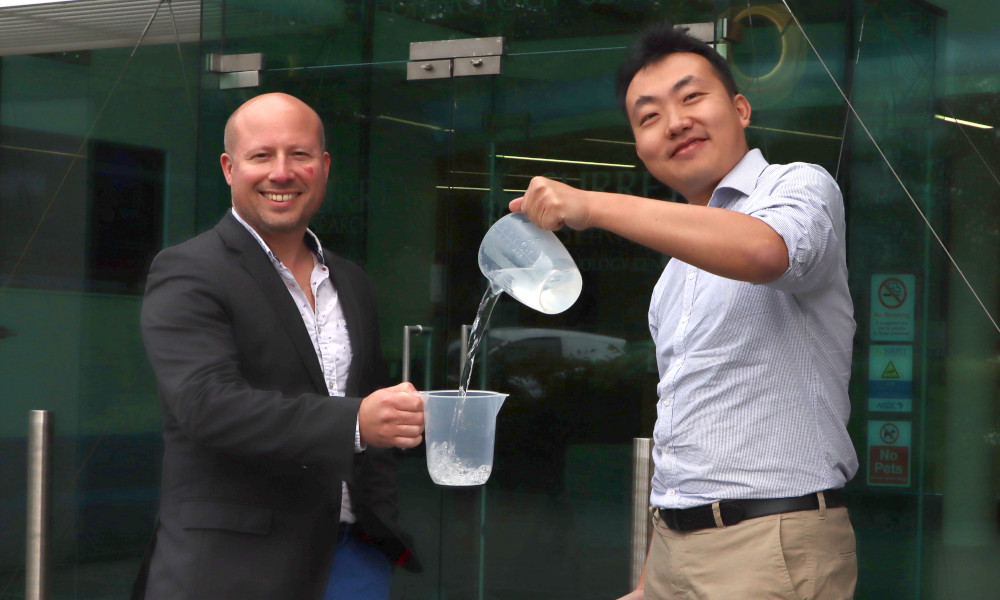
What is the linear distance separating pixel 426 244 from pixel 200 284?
3.28 meters

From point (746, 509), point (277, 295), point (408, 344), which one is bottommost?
point (746, 509)

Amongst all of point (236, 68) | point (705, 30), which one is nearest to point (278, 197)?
point (705, 30)

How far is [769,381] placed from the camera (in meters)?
2.09

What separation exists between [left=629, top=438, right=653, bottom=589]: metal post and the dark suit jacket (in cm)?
141

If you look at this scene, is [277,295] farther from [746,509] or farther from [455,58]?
[455,58]

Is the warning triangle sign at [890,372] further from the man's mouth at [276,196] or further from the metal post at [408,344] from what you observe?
the man's mouth at [276,196]

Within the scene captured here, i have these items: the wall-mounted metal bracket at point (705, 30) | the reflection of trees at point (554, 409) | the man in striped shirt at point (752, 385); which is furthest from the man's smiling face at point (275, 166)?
the reflection of trees at point (554, 409)

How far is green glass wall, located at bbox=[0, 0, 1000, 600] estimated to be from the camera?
190 inches

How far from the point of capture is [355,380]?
2.73 metres

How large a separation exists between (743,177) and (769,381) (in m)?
0.43

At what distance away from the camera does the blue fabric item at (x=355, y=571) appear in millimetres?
2707

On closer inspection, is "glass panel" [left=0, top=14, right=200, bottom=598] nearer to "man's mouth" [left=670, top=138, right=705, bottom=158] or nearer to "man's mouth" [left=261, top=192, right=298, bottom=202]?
"man's mouth" [left=261, top=192, right=298, bottom=202]

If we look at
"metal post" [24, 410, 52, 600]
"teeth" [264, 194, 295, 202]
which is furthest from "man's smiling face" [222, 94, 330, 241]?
"metal post" [24, 410, 52, 600]

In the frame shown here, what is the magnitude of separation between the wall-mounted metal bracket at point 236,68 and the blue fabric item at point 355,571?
3.87m
